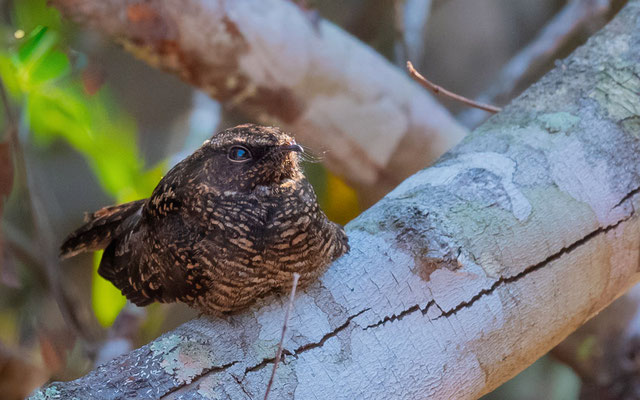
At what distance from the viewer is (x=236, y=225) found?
1048 millimetres

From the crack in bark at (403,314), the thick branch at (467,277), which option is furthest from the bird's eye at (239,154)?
the crack in bark at (403,314)

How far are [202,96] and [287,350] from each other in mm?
1713

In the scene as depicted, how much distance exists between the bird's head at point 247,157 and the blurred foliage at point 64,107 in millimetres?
938

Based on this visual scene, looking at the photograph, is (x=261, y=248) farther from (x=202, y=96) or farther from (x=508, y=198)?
(x=202, y=96)

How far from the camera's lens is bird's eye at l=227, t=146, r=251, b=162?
106cm

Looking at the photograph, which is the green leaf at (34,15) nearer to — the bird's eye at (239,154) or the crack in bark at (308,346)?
the bird's eye at (239,154)

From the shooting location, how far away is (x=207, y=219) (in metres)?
1.06

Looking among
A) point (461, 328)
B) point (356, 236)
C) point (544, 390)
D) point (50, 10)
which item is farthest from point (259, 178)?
point (544, 390)

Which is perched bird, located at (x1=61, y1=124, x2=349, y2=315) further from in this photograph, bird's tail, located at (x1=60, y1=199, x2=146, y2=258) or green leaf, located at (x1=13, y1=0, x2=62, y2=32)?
green leaf, located at (x1=13, y1=0, x2=62, y2=32)

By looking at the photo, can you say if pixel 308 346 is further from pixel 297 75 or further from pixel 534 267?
pixel 297 75

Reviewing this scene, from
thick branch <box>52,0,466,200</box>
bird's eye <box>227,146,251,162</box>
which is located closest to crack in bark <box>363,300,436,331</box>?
bird's eye <box>227,146,251,162</box>

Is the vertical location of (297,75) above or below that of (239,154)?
above

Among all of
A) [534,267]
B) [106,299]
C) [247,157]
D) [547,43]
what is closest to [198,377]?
[247,157]

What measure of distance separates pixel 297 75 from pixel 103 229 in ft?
3.34
